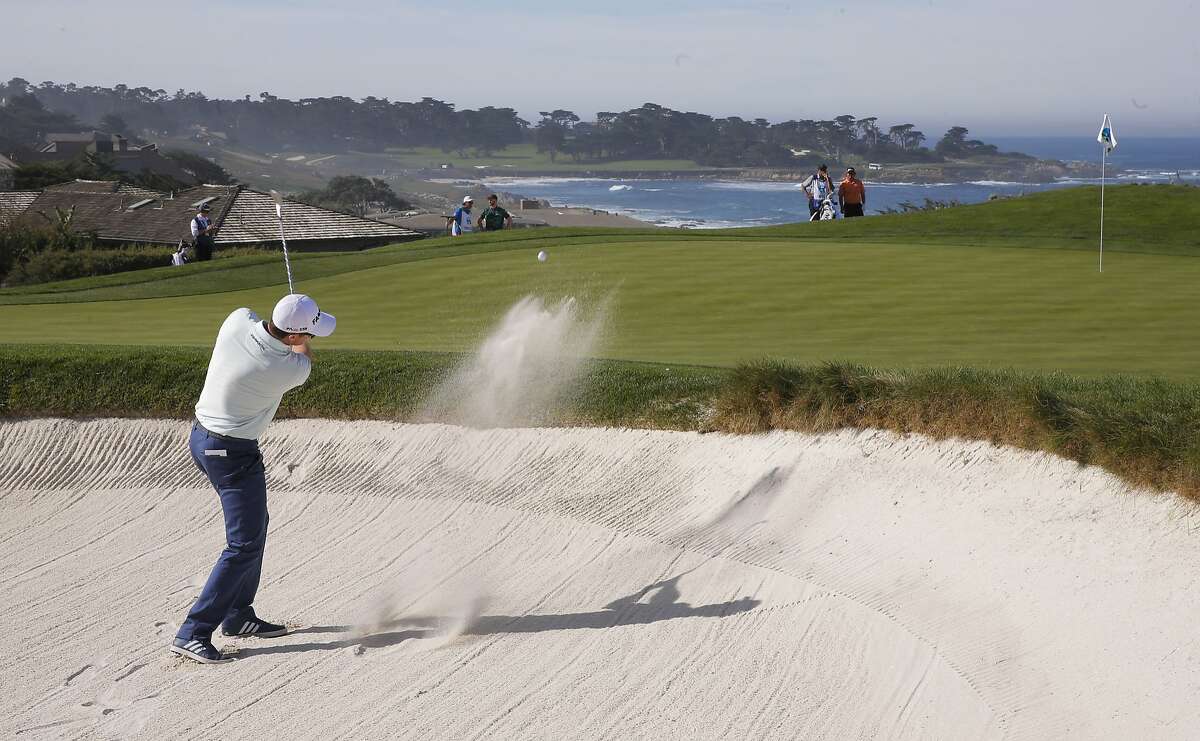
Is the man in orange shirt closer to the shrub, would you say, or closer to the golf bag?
the golf bag

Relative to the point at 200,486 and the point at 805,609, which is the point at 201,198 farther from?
the point at 805,609

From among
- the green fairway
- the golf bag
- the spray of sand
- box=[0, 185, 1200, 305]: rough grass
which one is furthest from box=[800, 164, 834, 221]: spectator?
the spray of sand

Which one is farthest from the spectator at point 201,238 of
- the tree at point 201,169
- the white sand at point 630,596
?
the tree at point 201,169

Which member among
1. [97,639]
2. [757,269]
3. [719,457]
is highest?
[757,269]

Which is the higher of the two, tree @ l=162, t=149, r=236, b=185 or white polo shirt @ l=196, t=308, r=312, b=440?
tree @ l=162, t=149, r=236, b=185

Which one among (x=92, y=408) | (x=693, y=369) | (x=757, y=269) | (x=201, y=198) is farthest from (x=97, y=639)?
(x=201, y=198)

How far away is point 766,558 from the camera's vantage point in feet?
27.3

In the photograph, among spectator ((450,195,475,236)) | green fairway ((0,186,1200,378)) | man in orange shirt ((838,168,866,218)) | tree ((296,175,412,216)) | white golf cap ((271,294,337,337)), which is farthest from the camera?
tree ((296,175,412,216))

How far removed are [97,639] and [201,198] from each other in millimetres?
51222

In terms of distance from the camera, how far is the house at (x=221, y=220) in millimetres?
48938

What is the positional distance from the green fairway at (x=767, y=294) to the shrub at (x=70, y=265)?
12.4m

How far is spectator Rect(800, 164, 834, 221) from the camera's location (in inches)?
1095

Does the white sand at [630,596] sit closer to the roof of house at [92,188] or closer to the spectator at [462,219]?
the spectator at [462,219]

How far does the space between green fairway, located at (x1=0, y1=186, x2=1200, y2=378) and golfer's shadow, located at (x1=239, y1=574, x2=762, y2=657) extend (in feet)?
12.1
